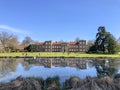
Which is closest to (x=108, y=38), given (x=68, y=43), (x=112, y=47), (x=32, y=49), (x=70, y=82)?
(x=112, y=47)

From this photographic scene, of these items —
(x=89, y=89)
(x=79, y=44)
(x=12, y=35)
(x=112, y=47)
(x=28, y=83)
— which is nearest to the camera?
(x=89, y=89)

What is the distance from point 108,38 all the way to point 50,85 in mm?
70257

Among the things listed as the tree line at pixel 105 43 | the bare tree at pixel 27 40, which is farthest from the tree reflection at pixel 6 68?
the bare tree at pixel 27 40

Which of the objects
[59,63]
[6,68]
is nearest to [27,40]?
[59,63]

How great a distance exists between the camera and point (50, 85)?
Result: 1022 cm

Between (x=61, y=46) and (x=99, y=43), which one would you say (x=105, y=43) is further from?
(x=61, y=46)

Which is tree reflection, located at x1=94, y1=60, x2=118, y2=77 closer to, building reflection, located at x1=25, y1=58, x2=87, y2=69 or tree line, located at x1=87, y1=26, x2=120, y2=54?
building reflection, located at x1=25, y1=58, x2=87, y2=69

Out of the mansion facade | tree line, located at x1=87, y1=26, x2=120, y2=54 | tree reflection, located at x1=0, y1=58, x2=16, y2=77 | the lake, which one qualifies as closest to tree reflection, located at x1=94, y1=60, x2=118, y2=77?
the lake

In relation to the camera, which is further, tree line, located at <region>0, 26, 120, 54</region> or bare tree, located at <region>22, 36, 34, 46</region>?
bare tree, located at <region>22, 36, 34, 46</region>

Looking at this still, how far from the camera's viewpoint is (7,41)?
86.2 metres

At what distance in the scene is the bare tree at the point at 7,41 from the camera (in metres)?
85.6

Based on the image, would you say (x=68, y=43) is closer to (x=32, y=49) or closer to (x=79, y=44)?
(x=79, y=44)

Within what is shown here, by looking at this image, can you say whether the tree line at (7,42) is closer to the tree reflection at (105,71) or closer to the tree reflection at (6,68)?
the tree reflection at (6,68)

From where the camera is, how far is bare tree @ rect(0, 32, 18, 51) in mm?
85550
